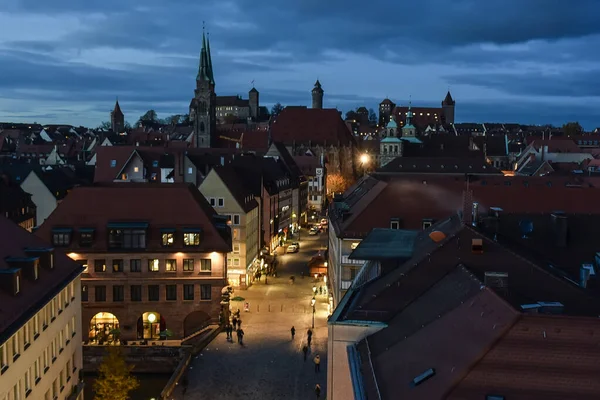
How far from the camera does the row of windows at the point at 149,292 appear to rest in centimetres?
4969

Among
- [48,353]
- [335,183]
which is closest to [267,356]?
[48,353]

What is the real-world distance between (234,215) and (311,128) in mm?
95050

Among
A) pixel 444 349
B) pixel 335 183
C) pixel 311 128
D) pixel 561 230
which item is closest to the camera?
pixel 444 349

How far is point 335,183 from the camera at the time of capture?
146375 mm

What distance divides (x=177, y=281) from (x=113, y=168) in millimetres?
53548

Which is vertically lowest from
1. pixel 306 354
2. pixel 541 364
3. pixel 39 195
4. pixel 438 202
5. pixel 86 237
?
pixel 306 354

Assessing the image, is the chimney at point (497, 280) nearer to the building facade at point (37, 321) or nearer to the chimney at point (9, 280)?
the building facade at point (37, 321)

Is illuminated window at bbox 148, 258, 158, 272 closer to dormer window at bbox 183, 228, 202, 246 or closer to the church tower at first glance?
dormer window at bbox 183, 228, 202, 246

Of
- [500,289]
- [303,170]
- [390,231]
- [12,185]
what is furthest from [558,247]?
[303,170]

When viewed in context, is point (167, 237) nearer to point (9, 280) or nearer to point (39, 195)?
point (9, 280)

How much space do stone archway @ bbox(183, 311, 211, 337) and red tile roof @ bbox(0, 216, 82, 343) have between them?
1226 centimetres

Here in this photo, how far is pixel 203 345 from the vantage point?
46.1m

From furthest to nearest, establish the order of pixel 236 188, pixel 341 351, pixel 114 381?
pixel 236 188, pixel 114 381, pixel 341 351

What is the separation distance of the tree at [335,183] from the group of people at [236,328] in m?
92.3
